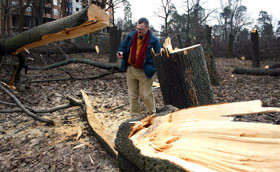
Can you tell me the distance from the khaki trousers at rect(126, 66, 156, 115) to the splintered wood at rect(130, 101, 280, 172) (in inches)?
60.2

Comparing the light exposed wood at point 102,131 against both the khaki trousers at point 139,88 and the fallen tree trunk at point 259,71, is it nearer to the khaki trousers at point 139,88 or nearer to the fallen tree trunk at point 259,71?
the khaki trousers at point 139,88

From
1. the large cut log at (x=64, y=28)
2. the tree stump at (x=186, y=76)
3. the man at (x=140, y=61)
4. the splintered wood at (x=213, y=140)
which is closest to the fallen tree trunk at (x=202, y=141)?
the splintered wood at (x=213, y=140)

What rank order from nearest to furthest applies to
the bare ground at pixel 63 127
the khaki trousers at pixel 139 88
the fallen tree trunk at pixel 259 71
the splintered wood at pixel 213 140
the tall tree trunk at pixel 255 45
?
1. the splintered wood at pixel 213 140
2. the bare ground at pixel 63 127
3. the khaki trousers at pixel 139 88
4. the fallen tree trunk at pixel 259 71
5. the tall tree trunk at pixel 255 45

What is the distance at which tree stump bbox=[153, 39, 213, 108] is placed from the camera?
267cm

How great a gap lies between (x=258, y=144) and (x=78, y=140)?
2171mm

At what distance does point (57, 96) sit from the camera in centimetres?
481

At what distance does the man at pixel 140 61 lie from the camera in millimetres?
3162

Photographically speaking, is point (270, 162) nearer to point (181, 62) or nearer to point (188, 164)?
point (188, 164)

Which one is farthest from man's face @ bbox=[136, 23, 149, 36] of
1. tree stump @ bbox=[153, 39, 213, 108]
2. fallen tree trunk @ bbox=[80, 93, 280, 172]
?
fallen tree trunk @ bbox=[80, 93, 280, 172]

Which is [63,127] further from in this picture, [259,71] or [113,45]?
[259,71]

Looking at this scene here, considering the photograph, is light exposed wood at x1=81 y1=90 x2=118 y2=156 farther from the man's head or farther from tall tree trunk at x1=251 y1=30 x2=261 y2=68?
tall tree trunk at x1=251 y1=30 x2=261 y2=68

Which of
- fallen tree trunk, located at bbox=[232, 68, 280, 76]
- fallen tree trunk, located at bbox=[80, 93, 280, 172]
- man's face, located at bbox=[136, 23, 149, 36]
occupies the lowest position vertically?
fallen tree trunk, located at bbox=[80, 93, 280, 172]

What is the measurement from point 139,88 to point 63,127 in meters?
1.32

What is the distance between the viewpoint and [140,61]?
3.18 metres
